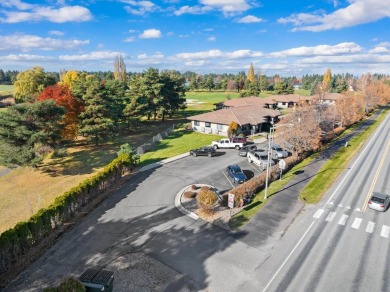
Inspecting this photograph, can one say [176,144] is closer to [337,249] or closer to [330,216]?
[330,216]

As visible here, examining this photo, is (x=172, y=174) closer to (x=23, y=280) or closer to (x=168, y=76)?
(x=23, y=280)

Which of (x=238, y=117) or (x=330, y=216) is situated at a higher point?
(x=238, y=117)

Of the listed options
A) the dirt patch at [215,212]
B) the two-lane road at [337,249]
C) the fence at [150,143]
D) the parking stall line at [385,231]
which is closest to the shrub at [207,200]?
the dirt patch at [215,212]

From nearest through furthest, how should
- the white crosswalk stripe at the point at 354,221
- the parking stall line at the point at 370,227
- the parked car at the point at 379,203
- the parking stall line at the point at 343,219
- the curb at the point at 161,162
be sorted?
the white crosswalk stripe at the point at 354,221
the parking stall line at the point at 370,227
the parking stall line at the point at 343,219
the parked car at the point at 379,203
the curb at the point at 161,162

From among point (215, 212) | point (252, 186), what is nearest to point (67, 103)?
point (215, 212)

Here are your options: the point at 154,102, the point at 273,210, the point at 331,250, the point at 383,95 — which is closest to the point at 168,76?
the point at 154,102

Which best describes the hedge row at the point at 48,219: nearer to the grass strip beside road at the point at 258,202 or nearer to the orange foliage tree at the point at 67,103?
the grass strip beside road at the point at 258,202

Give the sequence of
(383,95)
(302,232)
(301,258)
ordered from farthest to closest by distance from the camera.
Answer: (383,95) → (302,232) → (301,258)
